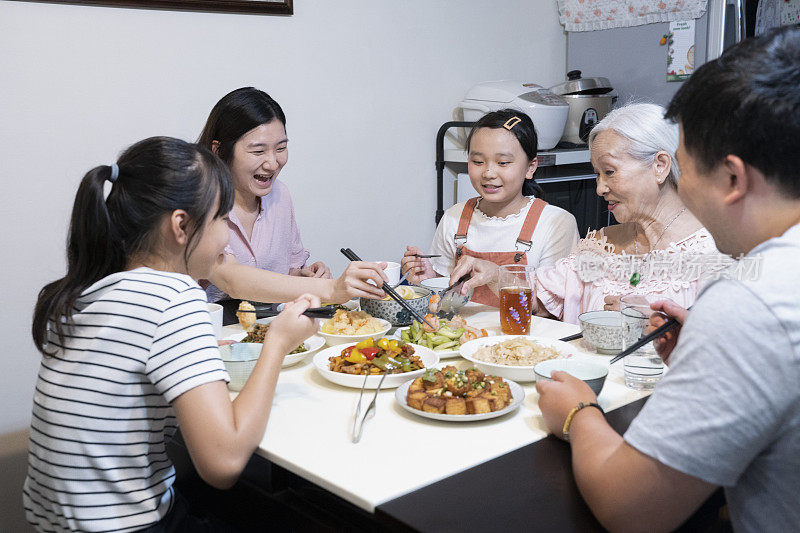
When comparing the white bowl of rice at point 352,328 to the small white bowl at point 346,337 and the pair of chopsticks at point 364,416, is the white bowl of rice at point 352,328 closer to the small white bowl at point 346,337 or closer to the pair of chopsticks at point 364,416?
the small white bowl at point 346,337

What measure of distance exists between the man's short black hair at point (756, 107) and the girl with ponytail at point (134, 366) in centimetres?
78

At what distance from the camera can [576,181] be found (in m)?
4.01

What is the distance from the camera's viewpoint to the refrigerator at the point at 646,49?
3.65 m

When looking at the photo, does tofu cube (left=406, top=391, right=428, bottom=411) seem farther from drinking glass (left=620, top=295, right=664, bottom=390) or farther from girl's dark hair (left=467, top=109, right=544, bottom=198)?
girl's dark hair (left=467, top=109, right=544, bottom=198)

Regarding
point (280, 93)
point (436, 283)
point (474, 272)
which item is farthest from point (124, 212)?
point (280, 93)

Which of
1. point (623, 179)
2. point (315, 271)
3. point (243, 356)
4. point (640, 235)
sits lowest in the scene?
point (315, 271)

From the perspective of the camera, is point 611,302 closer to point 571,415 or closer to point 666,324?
point 666,324

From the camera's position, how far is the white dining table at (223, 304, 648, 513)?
3.56 feet

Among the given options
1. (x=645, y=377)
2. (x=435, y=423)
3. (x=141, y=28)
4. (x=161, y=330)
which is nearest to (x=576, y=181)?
(x=141, y=28)

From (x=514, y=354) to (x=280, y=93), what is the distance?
2.24 meters

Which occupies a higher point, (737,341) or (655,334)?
(737,341)

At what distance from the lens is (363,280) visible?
1816 millimetres

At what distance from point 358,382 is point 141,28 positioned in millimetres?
2123

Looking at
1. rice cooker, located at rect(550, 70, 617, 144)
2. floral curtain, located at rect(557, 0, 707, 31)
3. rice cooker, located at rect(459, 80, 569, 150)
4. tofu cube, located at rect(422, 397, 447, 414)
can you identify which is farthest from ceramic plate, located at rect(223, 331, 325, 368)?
floral curtain, located at rect(557, 0, 707, 31)
